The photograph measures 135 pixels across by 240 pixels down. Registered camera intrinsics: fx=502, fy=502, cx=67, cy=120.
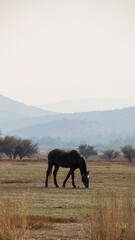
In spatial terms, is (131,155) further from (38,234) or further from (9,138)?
(38,234)

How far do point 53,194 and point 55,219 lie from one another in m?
9.52

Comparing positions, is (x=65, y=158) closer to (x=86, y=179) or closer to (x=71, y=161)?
(x=71, y=161)

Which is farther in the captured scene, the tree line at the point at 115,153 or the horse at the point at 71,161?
the tree line at the point at 115,153

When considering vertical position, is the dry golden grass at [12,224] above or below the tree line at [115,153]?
below

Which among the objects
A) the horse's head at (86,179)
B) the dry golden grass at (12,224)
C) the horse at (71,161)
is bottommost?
the dry golden grass at (12,224)

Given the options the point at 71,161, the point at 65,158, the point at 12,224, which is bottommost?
the point at 12,224

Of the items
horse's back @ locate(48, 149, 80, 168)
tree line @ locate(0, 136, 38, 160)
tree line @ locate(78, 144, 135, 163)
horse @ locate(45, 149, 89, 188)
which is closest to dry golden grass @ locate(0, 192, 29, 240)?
horse @ locate(45, 149, 89, 188)

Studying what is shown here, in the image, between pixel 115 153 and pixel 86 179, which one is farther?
pixel 115 153

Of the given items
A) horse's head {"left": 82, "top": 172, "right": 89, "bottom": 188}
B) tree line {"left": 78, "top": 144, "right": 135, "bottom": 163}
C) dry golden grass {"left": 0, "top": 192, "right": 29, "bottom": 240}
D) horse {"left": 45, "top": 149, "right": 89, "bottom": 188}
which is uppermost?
tree line {"left": 78, "top": 144, "right": 135, "bottom": 163}

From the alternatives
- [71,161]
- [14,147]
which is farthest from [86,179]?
[14,147]

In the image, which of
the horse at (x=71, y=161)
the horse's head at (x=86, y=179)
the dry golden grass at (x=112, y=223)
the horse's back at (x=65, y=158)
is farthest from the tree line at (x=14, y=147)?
the dry golden grass at (x=112, y=223)

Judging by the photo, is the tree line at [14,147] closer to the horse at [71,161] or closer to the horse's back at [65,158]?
the horse's back at [65,158]

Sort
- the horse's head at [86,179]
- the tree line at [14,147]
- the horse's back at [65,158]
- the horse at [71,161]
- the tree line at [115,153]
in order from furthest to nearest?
the tree line at [14,147] < the tree line at [115,153] < the horse's back at [65,158] < the horse at [71,161] < the horse's head at [86,179]

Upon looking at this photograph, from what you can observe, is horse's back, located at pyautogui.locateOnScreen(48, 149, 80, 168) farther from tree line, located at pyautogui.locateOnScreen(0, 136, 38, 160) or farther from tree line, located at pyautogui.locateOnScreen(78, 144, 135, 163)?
tree line, located at pyautogui.locateOnScreen(0, 136, 38, 160)
